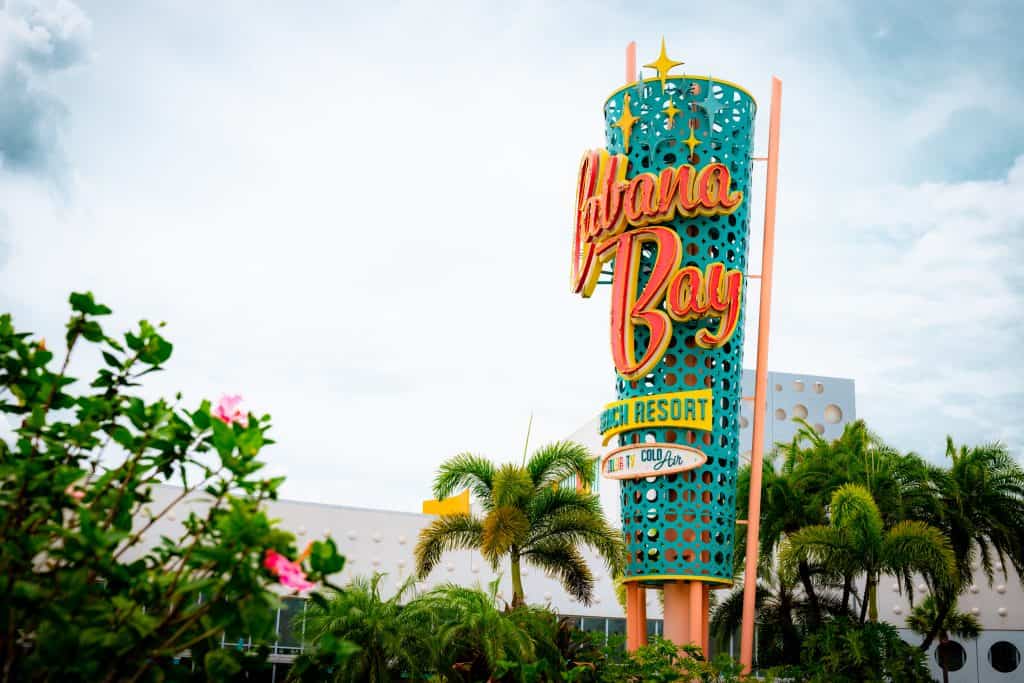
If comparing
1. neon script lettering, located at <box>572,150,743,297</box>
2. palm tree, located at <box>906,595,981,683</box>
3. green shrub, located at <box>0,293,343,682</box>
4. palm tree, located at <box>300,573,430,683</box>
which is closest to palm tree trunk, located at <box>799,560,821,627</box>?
palm tree, located at <box>906,595,981,683</box>

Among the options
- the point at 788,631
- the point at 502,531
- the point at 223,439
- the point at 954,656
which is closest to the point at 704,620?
the point at 502,531

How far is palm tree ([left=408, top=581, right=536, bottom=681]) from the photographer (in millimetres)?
23078

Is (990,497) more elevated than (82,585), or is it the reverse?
(990,497)

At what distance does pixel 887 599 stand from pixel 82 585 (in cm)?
3581

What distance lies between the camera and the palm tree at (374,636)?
24.3 metres

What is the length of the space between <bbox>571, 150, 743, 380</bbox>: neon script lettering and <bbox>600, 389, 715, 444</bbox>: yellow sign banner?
2.22 feet

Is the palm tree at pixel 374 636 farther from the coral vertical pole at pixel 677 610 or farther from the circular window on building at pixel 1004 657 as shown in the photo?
the circular window on building at pixel 1004 657

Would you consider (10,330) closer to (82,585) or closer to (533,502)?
(82,585)

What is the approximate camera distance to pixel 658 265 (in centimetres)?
2883

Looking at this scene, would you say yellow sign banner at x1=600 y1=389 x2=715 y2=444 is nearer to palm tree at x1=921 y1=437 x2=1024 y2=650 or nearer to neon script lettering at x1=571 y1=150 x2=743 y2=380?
neon script lettering at x1=571 y1=150 x2=743 y2=380

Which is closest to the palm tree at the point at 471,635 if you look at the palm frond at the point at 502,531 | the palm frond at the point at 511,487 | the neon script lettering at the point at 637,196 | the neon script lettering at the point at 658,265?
the palm frond at the point at 502,531

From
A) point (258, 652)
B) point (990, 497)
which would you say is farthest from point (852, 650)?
point (258, 652)

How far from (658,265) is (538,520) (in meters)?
6.32

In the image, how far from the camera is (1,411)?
7.99 meters
